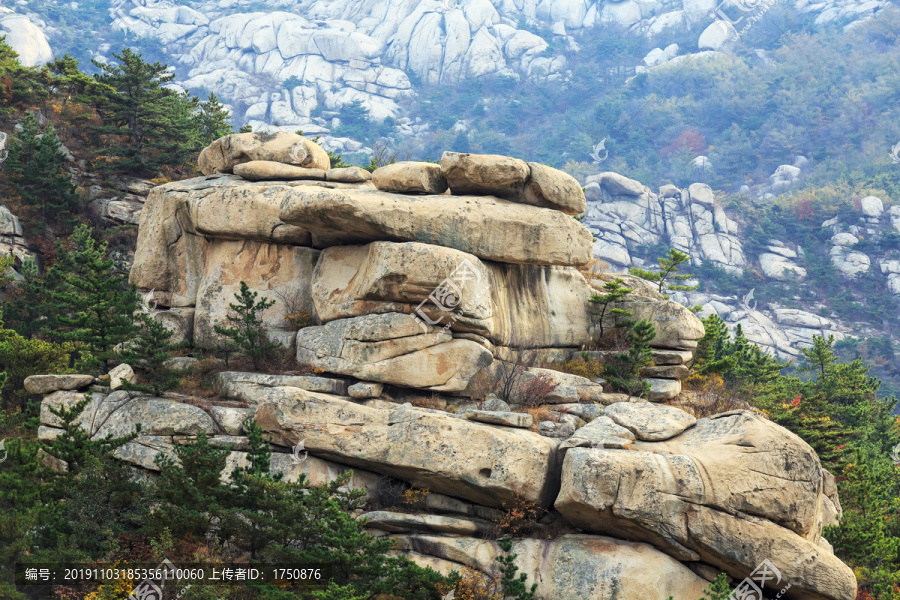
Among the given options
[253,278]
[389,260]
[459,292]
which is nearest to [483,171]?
[459,292]

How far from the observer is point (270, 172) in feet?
82.3

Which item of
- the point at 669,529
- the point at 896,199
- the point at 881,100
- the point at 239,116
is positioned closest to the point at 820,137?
the point at 881,100

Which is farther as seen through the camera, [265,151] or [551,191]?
[265,151]

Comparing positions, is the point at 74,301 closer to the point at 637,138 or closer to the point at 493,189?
the point at 493,189

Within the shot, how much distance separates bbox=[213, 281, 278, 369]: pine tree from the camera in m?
20.8

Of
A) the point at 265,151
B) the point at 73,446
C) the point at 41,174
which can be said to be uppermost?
the point at 41,174

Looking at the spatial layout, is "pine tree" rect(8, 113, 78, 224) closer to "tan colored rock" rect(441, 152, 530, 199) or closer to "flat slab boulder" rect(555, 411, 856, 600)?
"tan colored rock" rect(441, 152, 530, 199)

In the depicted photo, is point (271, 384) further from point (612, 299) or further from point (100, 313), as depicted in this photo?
point (612, 299)

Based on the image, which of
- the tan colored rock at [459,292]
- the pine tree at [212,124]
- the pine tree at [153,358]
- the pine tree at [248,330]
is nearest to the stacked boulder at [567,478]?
the pine tree at [153,358]

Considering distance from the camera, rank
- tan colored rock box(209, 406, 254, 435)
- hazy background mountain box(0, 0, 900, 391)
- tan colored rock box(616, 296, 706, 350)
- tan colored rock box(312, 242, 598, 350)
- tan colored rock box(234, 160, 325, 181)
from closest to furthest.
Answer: tan colored rock box(209, 406, 254, 435) < tan colored rock box(312, 242, 598, 350) < tan colored rock box(616, 296, 706, 350) < tan colored rock box(234, 160, 325, 181) < hazy background mountain box(0, 0, 900, 391)

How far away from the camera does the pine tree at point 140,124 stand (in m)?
35.1

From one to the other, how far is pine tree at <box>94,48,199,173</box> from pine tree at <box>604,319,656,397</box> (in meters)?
24.5

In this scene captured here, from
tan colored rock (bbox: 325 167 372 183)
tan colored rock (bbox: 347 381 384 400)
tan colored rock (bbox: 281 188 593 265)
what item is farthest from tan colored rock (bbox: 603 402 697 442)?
tan colored rock (bbox: 325 167 372 183)

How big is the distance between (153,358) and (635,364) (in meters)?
14.0
